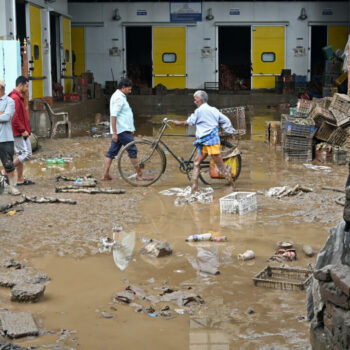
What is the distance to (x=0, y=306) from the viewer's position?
225 inches

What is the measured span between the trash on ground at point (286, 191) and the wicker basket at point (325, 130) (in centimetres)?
341

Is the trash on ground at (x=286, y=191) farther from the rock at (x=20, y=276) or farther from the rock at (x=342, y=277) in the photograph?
the rock at (x=342, y=277)

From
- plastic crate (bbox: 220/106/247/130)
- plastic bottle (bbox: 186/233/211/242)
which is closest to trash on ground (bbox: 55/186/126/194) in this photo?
plastic crate (bbox: 220/106/247/130)

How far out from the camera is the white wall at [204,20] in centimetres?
2820

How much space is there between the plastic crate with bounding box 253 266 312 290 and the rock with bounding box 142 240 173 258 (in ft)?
3.87

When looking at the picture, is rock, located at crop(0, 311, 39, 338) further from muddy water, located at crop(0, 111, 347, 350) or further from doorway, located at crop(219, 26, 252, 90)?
doorway, located at crop(219, 26, 252, 90)

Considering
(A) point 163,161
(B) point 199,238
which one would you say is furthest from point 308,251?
(A) point 163,161

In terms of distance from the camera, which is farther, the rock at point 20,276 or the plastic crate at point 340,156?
the plastic crate at point 340,156

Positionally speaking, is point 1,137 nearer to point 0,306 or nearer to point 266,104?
point 0,306

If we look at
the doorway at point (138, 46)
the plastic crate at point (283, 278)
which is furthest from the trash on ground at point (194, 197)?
the doorway at point (138, 46)

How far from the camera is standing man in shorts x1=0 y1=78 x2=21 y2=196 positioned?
31.4 feet

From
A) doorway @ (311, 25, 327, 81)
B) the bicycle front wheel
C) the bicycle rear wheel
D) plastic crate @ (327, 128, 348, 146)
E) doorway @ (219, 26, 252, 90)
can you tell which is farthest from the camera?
doorway @ (219, 26, 252, 90)

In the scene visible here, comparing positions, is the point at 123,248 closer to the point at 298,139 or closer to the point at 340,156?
the point at 340,156

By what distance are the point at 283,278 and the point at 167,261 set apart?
48.3 inches
